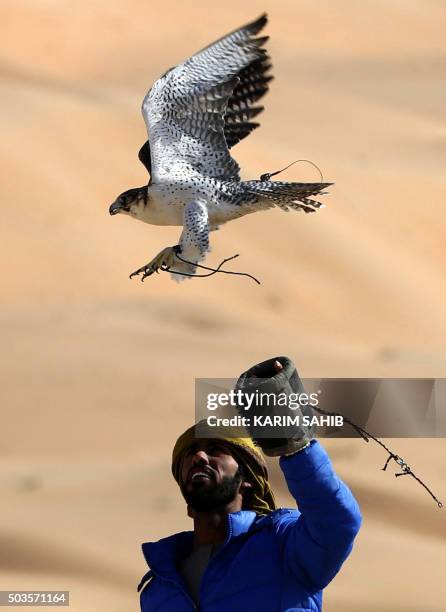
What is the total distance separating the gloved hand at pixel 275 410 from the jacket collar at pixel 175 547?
453 mm

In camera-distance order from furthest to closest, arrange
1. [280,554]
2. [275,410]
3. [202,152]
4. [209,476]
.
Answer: [202,152], [209,476], [280,554], [275,410]

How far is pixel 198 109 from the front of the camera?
20.3ft

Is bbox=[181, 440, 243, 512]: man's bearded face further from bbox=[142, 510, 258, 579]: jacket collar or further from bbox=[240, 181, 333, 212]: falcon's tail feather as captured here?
bbox=[240, 181, 333, 212]: falcon's tail feather

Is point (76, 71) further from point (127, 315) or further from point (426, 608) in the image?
point (426, 608)

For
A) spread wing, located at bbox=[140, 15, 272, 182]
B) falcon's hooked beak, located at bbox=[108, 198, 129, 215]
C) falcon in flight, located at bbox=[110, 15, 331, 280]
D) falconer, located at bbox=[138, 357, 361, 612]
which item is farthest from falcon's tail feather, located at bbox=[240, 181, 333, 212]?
falconer, located at bbox=[138, 357, 361, 612]

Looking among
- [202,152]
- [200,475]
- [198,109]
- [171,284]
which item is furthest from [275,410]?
[171,284]

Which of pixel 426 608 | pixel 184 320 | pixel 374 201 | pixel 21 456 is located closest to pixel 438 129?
pixel 374 201

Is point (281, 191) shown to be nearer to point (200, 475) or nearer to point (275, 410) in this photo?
point (200, 475)

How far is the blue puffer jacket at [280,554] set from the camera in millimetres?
4328

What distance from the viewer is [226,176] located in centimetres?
610

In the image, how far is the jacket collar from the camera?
4.66 meters

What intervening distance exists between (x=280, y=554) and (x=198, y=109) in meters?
2.18

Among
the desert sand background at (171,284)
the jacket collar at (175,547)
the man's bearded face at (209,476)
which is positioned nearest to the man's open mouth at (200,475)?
the man's bearded face at (209,476)

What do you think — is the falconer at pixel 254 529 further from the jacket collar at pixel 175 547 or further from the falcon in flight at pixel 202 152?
the falcon in flight at pixel 202 152
